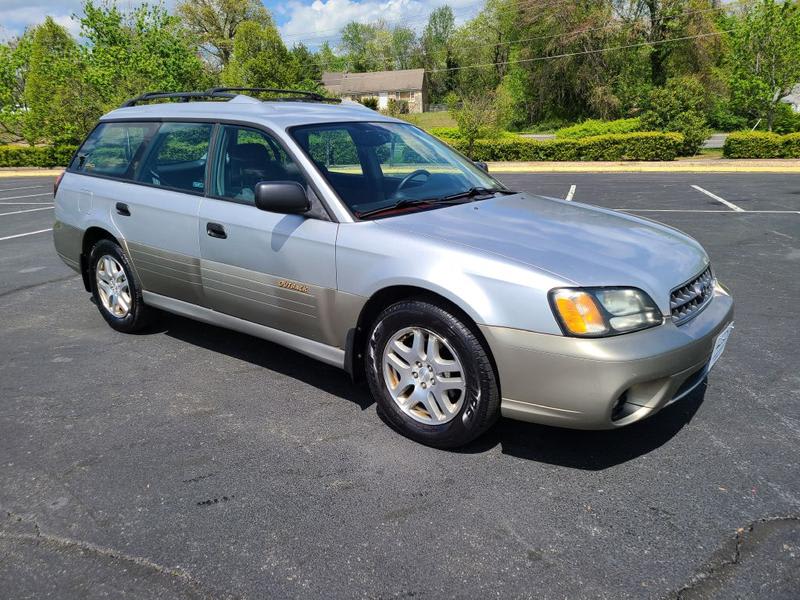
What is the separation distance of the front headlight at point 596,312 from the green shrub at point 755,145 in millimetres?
22334

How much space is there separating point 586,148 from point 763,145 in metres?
5.78

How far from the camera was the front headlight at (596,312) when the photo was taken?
2.81 meters

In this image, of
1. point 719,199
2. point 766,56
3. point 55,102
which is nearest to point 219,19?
point 55,102

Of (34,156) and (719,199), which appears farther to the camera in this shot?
(34,156)

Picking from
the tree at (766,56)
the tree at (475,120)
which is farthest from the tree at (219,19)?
the tree at (766,56)

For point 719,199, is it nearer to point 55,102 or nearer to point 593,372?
point 593,372

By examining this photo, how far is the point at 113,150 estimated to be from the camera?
16.6 ft

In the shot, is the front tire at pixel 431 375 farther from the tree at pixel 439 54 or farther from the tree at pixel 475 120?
the tree at pixel 439 54

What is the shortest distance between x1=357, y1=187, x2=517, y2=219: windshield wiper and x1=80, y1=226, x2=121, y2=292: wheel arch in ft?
7.81

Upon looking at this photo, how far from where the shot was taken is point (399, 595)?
7.61 feet

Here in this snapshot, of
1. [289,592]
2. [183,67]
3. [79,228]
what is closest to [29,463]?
[289,592]

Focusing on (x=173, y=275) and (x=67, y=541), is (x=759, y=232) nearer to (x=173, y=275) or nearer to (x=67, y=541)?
(x=173, y=275)

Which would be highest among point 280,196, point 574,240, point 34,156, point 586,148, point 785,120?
point 280,196

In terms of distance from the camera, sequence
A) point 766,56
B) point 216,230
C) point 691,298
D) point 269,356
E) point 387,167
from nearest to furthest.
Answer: point 691,298 → point 216,230 → point 387,167 → point 269,356 → point 766,56
